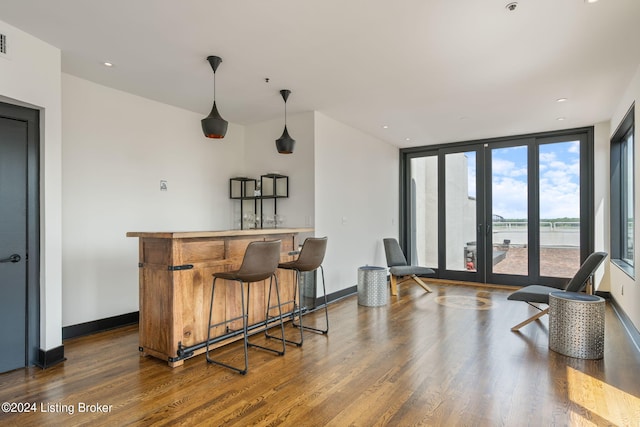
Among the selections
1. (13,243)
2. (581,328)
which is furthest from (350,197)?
(13,243)

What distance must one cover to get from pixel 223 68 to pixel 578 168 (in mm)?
5734

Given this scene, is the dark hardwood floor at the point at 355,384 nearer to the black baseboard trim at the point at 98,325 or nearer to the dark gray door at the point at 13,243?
the black baseboard trim at the point at 98,325

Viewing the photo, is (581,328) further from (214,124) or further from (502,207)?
(214,124)

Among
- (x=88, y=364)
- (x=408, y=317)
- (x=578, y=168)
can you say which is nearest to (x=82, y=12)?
(x=88, y=364)

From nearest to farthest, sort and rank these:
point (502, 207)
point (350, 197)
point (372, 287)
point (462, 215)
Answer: point (372, 287) → point (350, 197) → point (502, 207) → point (462, 215)

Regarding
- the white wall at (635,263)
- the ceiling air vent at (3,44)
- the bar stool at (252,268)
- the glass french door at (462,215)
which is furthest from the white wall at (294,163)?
the white wall at (635,263)

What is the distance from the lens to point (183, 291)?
10.00ft

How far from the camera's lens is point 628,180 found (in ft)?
15.6

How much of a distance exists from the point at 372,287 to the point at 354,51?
3.10 m

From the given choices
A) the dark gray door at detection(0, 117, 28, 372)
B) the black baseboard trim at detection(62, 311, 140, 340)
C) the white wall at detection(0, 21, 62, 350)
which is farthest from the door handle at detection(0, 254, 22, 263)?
the black baseboard trim at detection(62, 311, 140, 340)

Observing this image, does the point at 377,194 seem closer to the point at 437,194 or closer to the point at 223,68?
the point at 437,194

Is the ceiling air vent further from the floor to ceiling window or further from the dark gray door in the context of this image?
the floor to ceiling window

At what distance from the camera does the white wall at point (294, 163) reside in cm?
496

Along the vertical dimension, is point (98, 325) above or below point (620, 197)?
below
